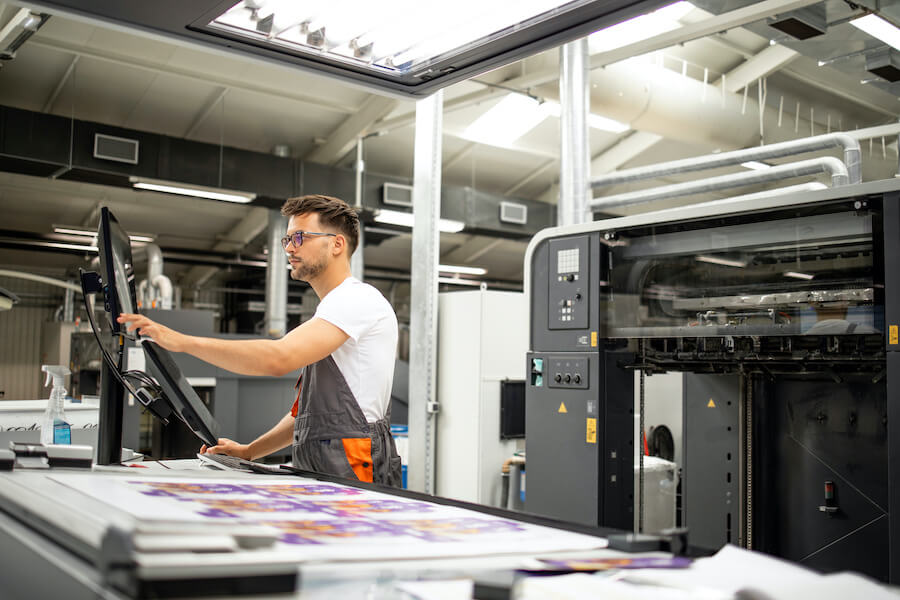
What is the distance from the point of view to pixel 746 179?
4.00 meters

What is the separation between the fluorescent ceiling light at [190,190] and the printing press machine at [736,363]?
4610 millimetres

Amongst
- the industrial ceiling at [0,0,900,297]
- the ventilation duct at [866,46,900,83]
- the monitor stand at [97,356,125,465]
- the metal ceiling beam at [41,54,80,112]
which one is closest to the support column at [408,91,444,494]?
the industrial ceiling at [0,0,900,297]

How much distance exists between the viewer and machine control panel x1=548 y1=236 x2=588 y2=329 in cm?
308

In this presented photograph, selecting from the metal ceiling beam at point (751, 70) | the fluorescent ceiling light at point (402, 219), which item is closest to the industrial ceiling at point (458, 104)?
the metal ceiling beam at point (751, 70)

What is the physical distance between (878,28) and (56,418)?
12.4ft

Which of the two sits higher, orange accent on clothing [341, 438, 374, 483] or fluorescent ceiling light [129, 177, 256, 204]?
fluorescent ceiling light [129, 177, 256, 204]

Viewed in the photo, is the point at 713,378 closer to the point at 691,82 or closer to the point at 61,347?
the point at 691,82

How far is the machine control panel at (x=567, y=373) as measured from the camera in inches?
120

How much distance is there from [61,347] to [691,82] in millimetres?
8520

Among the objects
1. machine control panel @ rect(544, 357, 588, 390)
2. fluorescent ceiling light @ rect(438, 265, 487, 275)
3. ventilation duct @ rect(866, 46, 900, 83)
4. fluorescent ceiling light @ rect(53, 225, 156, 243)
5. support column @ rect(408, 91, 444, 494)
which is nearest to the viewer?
machine control panel @ rect(544, 357, 588, 390)

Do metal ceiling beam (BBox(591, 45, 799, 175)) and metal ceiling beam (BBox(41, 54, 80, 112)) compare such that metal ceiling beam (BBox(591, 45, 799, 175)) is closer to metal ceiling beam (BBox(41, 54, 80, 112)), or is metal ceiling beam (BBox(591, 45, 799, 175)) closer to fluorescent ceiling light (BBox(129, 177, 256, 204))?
fluorescent ceiling light (BBox(129, 177, 256, 204))

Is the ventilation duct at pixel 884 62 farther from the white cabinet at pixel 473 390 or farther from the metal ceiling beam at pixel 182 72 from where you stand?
the metal ceiling beam at pixel 182 72

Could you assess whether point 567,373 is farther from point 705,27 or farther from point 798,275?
point 705,27

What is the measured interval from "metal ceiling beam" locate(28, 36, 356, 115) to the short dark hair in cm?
519
